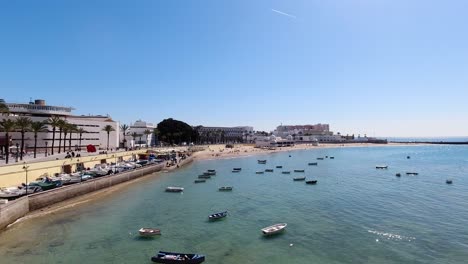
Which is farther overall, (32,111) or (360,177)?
(32,111)

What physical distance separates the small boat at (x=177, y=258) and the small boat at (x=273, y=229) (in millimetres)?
8259

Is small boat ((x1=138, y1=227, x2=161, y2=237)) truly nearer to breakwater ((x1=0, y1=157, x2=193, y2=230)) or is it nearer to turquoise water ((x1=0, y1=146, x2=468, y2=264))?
turquoise water ((x1=0, y1=146, x2=468, y2=264))

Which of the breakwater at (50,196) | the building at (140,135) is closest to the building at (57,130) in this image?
the building at (140,135)

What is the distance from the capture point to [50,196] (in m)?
42.6

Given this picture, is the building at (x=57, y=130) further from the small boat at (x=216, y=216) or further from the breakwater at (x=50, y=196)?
the small boat at (x=216, y=216)

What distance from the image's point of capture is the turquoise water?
2659 centimetres

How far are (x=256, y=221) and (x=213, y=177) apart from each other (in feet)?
136

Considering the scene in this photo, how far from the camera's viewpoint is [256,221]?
36.6m

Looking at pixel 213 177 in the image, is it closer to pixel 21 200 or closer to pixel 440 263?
pixel 21 200

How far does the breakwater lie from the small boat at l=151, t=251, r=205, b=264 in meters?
17.6

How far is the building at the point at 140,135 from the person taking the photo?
149 metres

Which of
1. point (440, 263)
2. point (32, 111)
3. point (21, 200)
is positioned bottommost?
point (440, 263)

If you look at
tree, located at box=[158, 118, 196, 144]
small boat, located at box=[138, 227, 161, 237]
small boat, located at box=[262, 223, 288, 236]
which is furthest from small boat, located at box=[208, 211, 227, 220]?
tree, located at box=[158, 118, 196, 144]

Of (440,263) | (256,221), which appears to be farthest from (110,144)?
(440,263)
